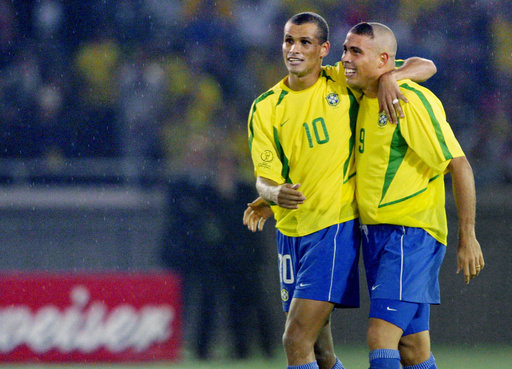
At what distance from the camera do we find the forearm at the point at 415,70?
326 centimetres

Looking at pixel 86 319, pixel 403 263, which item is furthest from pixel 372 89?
pixel 86 319

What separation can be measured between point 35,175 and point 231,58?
220cm

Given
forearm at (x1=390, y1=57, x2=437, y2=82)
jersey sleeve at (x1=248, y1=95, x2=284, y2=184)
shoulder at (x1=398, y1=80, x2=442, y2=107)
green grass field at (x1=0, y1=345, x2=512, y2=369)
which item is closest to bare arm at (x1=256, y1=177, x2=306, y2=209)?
jersey sleeve at (x1=248, y1=95, x2=284, y2=184)

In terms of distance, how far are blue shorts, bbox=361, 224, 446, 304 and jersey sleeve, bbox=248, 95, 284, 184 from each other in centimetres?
49

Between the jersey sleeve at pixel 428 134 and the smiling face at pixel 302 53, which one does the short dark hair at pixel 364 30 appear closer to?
the smiling face at pixel 302 53

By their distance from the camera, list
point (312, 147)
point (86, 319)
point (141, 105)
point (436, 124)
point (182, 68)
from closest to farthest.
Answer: point (436, 124), point (312, 147), point (86, 319), point (141, 105), point (182, 68)

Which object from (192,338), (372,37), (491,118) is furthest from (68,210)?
(491,118)

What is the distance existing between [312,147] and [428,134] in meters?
0.52

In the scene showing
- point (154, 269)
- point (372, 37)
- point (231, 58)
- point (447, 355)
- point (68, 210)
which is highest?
point (231, 58)

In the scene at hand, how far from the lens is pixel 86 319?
5520 mm

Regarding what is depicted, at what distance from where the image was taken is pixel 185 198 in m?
5.89

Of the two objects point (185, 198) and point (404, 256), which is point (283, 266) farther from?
point (185, 198)

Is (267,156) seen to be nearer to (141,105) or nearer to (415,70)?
(415,70)

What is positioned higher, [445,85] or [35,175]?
[445,85]
